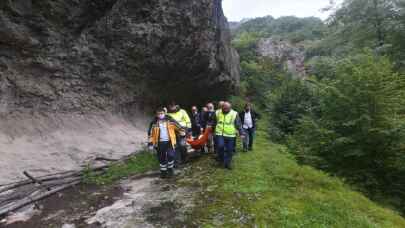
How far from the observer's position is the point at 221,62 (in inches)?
840

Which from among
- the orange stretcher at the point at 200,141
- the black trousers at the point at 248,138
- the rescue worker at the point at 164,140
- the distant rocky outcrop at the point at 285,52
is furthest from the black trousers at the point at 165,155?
the distant rocky outcrop at the point at 285,52

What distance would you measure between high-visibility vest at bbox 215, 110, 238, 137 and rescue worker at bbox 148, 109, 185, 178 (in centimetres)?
124

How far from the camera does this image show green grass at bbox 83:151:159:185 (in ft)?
32.2

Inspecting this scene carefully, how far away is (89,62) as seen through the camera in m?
Answer: 13.8

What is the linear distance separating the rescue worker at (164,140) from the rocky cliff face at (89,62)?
12.4 ft

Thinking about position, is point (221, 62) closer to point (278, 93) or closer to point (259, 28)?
point (278, 93)

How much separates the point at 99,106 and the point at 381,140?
1110 centimetres

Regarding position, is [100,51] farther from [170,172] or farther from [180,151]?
[170,172]

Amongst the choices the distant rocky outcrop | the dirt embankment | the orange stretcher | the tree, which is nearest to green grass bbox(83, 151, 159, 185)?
the dirt embankment

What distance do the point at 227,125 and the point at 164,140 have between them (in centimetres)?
177

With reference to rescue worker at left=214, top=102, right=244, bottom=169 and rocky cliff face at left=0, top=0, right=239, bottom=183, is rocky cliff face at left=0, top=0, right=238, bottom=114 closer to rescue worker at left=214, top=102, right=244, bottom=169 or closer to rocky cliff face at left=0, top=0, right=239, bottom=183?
rocky cliff face at left=0, top=0, right=239, bottom=183

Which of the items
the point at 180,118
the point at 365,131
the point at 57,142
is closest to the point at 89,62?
the point at 57,142

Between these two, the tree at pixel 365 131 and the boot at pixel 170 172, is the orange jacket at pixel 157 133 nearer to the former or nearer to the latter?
the boot at pixel 170 172

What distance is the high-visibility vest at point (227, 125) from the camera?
948 cm
